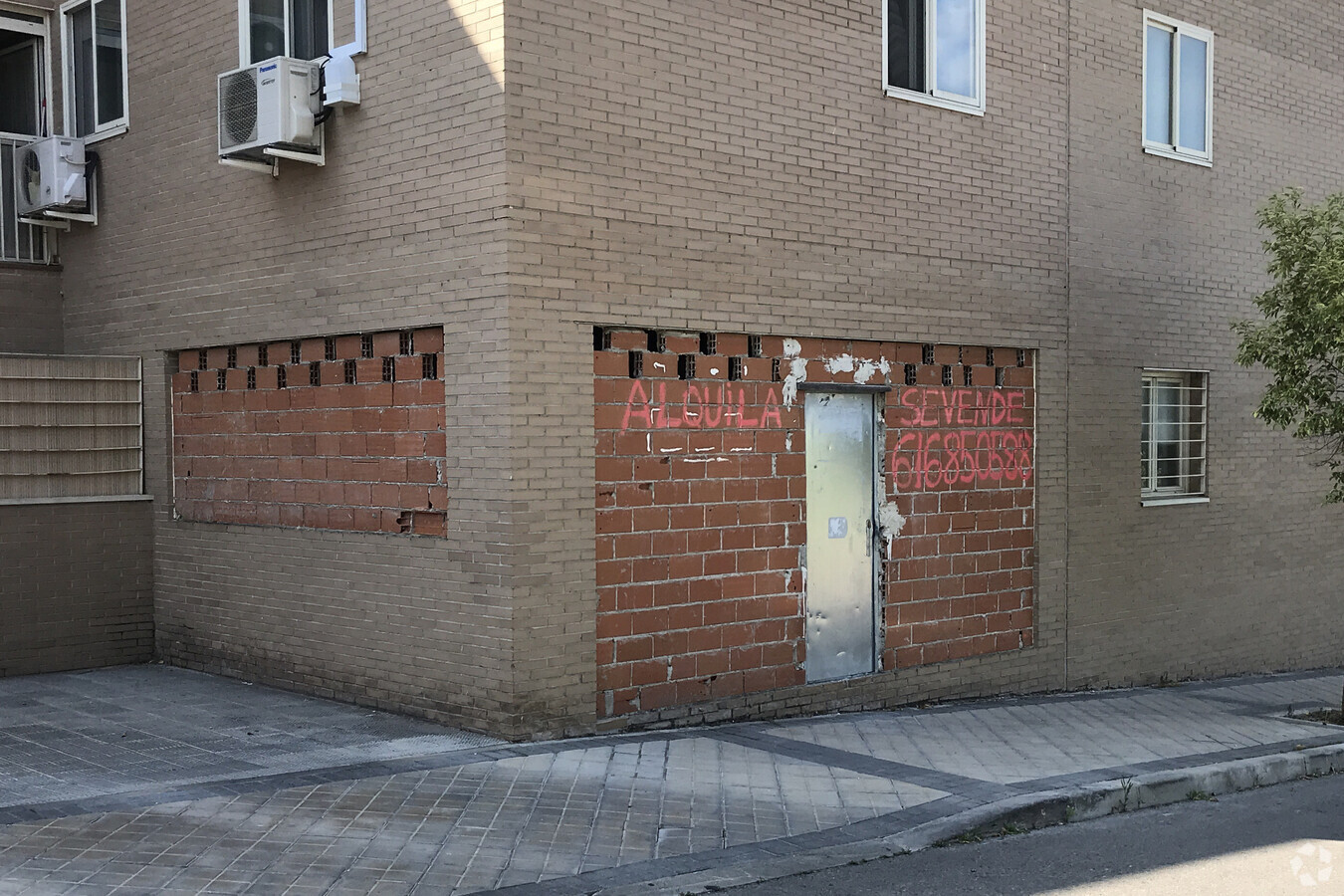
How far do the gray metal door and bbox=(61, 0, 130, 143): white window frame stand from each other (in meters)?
6.82

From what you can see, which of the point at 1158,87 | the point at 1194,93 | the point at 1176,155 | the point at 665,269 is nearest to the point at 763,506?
the point at 665,269

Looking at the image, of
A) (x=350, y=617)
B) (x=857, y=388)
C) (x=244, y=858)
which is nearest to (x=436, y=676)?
(x=350, y=617)

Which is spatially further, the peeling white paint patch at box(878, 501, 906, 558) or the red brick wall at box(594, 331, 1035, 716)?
the peeling white paint patch at box(878, 501, 906, 558)

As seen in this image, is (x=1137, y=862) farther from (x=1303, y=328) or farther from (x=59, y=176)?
(x=59, y=176)

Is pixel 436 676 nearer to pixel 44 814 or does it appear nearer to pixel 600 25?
pixel 44 814

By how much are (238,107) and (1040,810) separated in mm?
7382

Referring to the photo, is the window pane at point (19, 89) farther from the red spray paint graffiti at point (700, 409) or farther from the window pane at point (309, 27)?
the red spray paint graffiti at point (700, 409)

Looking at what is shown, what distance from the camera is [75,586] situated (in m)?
11.4

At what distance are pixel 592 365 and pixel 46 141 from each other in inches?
259

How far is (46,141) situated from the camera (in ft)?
39.6

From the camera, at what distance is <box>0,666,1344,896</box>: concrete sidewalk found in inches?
239

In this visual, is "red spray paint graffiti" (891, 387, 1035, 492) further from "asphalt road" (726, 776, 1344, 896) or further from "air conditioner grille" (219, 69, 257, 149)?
"air conditioner grille" (219, 69, 257, 149)

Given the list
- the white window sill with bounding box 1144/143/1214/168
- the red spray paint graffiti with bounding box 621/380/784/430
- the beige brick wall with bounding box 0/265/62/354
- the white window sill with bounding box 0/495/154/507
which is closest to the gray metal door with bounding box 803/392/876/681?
the red spray paint graffiti with bounding box 621/380/784/430

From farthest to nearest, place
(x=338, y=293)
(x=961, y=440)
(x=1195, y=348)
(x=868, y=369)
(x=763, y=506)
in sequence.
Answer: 1. (x=1195, y=348)
2. (x=961, y=440)
3. (x=868, y=369)
4. (x=763, y=506)
5. (x=338, y=293)
